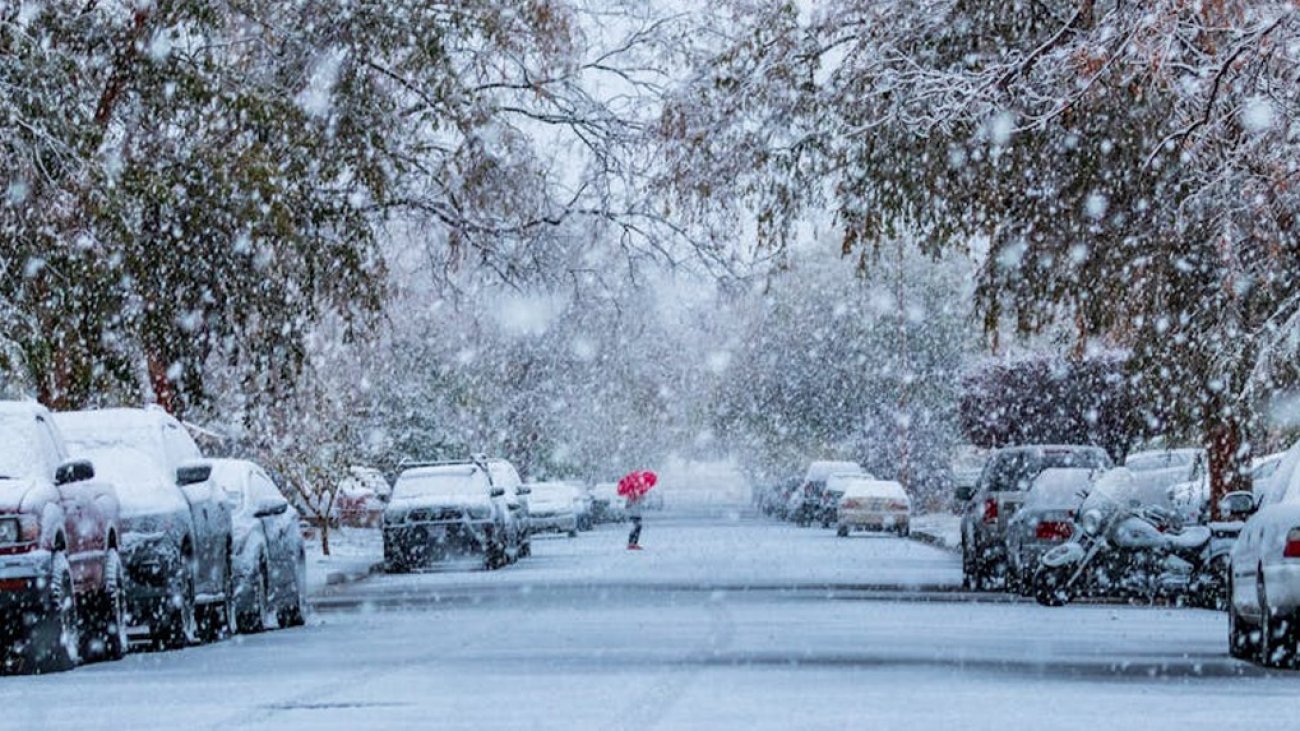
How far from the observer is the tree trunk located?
96.5 ft

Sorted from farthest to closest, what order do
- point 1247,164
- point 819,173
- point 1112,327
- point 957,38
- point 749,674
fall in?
1. point 1112,327
2. point 819,173
3. point 957,38
4. point 1247,164
5. point 749,674

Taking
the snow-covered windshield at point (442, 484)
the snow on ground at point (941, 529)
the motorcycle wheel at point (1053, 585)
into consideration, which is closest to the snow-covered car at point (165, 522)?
the motorcycle wheel at point (1053, 585)

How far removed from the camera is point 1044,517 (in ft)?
92.8

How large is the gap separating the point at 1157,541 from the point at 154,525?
440 inches

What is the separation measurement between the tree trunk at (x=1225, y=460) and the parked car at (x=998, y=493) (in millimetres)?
1219

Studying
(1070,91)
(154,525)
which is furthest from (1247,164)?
(154,525)

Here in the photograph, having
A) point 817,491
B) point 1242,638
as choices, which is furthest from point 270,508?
point 817,491

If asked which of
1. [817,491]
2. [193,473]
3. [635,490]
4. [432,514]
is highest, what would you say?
[817,491]

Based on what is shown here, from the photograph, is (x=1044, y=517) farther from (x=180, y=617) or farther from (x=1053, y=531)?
(x=180, y=617)

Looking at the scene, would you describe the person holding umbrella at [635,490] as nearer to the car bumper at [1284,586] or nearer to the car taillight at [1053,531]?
the car taillight at [1053,531]

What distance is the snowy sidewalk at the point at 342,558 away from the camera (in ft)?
120

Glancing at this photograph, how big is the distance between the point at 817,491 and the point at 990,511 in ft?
138

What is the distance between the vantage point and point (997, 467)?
32.0 meters

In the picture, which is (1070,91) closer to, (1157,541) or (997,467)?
(1157,541)
